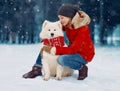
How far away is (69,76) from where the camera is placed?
244 inches

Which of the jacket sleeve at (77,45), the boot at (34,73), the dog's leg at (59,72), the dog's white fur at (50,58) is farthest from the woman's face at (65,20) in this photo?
the boot at (34,73)

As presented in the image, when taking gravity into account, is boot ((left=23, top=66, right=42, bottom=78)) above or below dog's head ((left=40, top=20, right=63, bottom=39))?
below

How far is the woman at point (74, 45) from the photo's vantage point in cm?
582

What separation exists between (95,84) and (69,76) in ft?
1.97

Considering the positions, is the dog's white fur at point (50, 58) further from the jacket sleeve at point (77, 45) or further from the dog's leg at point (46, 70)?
the jacket sleeve at point (77, 45)

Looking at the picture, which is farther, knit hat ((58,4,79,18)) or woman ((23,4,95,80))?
knit hat ((58,4,79,18))

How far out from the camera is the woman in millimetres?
5820

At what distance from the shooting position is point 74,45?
5.81m

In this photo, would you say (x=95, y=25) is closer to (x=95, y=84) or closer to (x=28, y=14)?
(x=28, y=14)

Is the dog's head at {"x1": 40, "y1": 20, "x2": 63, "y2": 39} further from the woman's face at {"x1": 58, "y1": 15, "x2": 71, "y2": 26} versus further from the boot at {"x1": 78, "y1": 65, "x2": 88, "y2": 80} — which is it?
the boot at {"x1": 78, "y1": 65, "x2": 88, "y2": 80}

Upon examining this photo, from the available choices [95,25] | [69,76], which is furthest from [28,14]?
[69,76]

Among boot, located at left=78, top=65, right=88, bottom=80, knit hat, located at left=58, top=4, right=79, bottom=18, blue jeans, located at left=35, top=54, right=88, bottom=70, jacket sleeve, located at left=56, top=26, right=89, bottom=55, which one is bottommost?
boot, located at left=78, top=65, right=88, bottom=80

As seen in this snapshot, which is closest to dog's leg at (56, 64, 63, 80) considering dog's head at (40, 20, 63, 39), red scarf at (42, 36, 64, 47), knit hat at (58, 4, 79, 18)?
red scarf at (42, 36, 64, 47)

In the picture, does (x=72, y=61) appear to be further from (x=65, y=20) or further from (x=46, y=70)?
(x=65, y=20)
